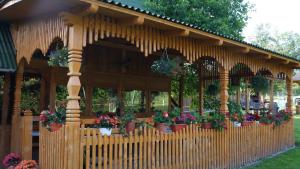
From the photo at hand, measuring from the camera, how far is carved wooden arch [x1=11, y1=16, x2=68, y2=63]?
19.3 feet

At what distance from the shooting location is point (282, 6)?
221 feet

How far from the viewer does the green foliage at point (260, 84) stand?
41.1ft

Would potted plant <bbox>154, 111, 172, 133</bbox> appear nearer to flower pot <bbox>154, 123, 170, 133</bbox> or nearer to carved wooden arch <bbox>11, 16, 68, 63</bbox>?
flower pot <bbox>154, 123, 170, 133</bbox>

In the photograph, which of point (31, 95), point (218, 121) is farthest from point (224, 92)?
point (31, 95)

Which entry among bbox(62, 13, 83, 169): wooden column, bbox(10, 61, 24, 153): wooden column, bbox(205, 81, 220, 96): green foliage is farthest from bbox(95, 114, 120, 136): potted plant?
bbox(205, 81, 220, 96): green foliage

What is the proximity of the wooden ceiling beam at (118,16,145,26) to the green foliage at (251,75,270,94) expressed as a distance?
309 inches

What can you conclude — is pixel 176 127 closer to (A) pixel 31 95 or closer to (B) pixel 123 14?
(B) pixel 123 14

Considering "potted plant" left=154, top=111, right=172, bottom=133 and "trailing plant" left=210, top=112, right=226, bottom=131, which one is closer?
"potted plant" left=154, top=111, right=172, bottom=133

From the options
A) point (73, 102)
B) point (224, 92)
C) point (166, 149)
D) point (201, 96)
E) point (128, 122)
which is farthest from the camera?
point (201, 96)

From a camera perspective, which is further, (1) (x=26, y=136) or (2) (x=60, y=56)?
(1) (x=26, y=136)

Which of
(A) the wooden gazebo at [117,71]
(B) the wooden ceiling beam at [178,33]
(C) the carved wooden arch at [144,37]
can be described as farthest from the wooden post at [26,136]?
(B) the wooden ceiling beam at [178,33]

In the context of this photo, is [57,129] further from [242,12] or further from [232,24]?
[242,12]

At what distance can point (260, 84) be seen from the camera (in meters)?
12.5

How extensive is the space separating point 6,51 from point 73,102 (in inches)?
118
